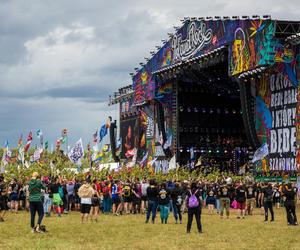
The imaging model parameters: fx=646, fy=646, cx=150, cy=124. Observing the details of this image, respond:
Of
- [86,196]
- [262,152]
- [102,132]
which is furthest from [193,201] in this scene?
[102,132]

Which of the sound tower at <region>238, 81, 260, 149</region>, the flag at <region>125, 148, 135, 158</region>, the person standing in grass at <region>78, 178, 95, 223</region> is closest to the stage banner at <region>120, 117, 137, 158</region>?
the flag at <region>125, 148, 135, 158</region>

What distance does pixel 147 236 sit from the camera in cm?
1520

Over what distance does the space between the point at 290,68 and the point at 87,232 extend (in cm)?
2126

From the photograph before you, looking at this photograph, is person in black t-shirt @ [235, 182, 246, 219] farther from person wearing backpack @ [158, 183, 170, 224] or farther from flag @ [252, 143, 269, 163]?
flag @ [252, 143, 269, 163]

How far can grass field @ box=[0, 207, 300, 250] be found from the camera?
Answer: 12992 mm

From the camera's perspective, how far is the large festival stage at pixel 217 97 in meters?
34.9

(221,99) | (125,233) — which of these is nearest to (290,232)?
(125,233)

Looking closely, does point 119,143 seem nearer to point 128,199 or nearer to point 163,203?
point 128,199

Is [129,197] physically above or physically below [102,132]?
below

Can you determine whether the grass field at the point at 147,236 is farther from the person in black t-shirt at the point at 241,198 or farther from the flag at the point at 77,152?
the flag at the point at 77,152

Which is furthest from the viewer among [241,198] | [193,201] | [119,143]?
[119,143]

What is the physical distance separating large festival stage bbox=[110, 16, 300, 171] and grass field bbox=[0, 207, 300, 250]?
651 inches

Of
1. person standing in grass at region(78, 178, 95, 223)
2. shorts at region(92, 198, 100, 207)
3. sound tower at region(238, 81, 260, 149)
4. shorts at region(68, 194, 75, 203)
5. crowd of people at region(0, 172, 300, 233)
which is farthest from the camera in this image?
sound tower at region(238, 81, 260, 149)

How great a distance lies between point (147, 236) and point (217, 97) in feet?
115
